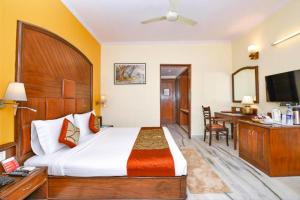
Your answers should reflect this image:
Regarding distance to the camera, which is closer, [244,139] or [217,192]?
[217,192]

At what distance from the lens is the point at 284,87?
3059 millimetres

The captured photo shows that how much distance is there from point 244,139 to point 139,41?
144 inches

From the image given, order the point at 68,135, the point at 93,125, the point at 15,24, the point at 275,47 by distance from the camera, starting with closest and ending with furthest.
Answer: the point at 15,24, the point at 68,135, the point at 93,125, the point at 275,47

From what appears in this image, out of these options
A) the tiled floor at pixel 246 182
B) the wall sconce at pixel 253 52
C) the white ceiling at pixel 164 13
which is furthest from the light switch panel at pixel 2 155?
the wall sconce at pixel 253 52

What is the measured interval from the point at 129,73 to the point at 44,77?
2884mm

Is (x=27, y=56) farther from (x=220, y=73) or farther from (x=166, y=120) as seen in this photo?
(x=166, y=120)

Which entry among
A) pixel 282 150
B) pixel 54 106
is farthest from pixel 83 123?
pixel 282 150

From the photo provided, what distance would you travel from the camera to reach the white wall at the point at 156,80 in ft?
16.8

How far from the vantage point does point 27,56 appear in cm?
208

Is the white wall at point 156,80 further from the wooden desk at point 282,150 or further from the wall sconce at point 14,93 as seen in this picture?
the wall sconce at point 14,93

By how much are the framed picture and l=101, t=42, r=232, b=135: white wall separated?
0.39 ft

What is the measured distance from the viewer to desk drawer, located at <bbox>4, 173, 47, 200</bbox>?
4.37 ft

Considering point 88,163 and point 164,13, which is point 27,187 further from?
point 164,13

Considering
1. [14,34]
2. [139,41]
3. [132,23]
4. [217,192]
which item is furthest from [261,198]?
[139,41]
